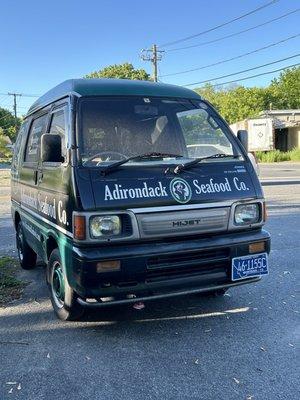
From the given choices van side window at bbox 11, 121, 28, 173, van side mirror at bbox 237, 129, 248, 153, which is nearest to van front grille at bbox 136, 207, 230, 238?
van side mirror at bbox 237, 129, 248, 153

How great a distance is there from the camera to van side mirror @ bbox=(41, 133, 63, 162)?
13.6 feet

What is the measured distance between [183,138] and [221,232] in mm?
1231

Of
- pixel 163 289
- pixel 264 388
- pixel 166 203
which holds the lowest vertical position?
pixel 264 388

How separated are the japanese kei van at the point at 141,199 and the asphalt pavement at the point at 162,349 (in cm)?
39

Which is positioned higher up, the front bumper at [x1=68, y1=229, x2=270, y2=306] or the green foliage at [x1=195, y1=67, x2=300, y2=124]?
the green foliage at [x1=195, y1=67, x2=300, y2=124]

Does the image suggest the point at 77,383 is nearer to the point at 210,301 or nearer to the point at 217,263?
the point at 217,263

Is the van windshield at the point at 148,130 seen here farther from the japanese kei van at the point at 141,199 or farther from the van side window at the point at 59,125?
the van side window at the point at 59,125

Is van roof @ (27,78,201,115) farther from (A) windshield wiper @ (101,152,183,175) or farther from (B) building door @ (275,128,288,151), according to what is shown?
(B) building door @ (275,128,288,151)

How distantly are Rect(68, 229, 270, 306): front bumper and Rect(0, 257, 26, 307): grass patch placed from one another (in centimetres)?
170

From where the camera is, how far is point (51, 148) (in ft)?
13.7

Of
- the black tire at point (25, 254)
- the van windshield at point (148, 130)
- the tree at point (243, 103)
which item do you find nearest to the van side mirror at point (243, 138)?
the van windshield at point (148, 130)

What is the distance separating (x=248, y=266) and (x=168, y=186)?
3.44 ft

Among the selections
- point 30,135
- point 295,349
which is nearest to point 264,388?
point 295,349

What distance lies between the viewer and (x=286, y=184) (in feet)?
56.6
